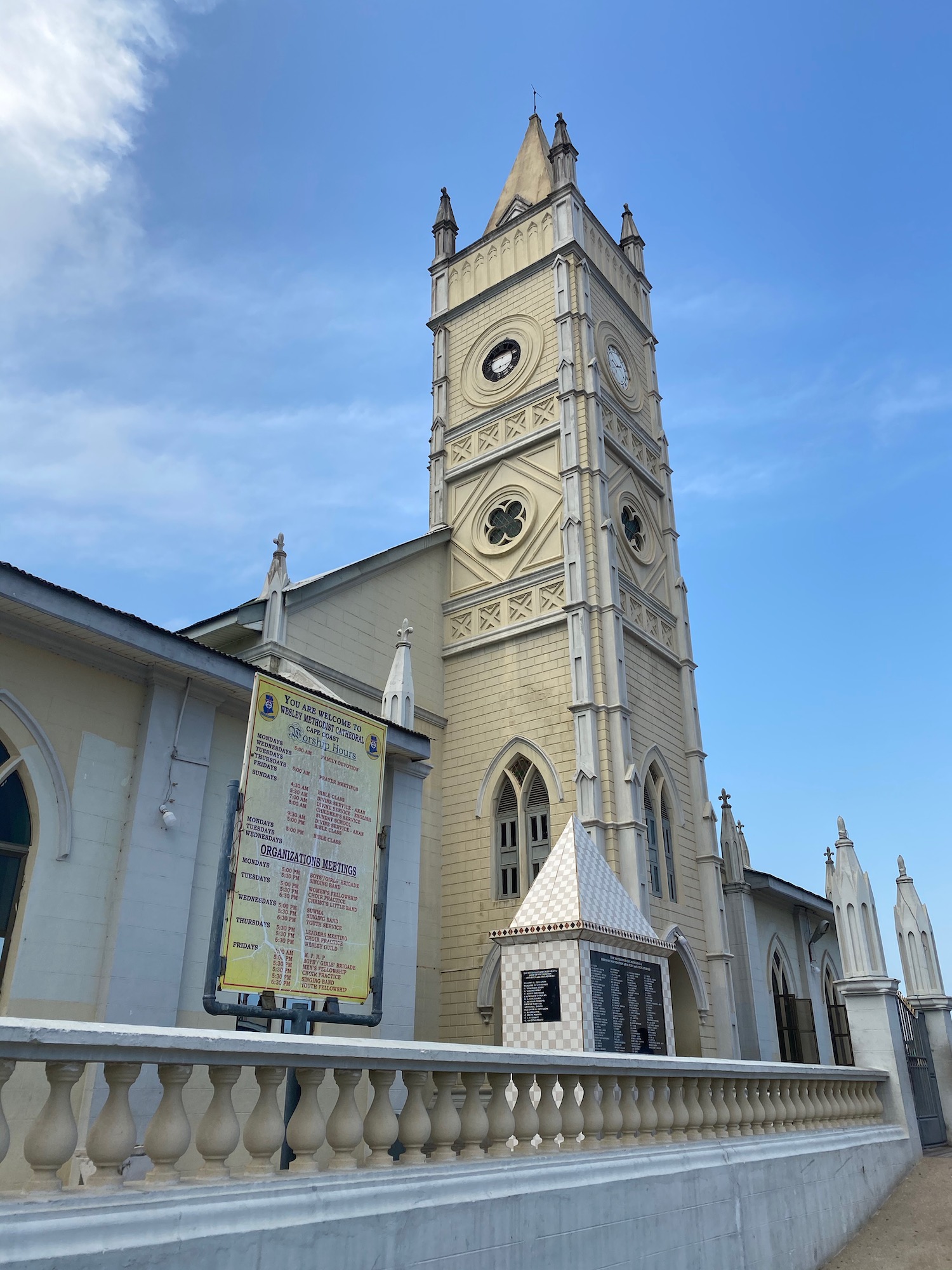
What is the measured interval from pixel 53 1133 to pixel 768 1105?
7455 mm

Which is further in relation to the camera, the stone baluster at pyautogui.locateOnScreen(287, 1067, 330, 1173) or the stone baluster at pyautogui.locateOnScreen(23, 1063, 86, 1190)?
the stone baluster at pyautogui.locateOnScreen(287, 1067, 330, 1173)

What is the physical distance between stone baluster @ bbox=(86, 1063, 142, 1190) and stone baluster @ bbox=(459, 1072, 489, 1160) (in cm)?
210

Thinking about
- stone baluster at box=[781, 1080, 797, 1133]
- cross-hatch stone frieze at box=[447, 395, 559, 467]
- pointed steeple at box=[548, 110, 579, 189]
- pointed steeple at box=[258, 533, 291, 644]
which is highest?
pointed steeple at box=[548, 110, 579, 189]

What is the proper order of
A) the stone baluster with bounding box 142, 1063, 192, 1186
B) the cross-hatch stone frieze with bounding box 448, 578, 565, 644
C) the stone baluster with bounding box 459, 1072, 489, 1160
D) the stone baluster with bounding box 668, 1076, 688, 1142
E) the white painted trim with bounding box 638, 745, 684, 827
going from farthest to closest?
1. the cross-hatch stone frieze with bounding box 448, 578, 565, 644
2. the white painted trim with bounding box 638, 745, 684, 827
3. the stone baluster with bounding box 668, 1076, 688, 1142
4. the stone baluster with bounding box 459, 1072, 489, 1160
5. the stone baluster with bounding box 142, 1063, 192, 1186

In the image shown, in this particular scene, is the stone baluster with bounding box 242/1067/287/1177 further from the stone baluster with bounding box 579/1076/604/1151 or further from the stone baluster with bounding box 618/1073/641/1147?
the stone baluster with bounding box 618/1073/641/1147

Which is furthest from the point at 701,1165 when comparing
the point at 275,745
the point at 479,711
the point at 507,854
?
the point at 479,711

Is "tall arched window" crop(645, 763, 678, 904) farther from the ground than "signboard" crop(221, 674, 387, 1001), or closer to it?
farther from the ground

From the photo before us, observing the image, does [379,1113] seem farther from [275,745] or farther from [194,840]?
Result: [194,840]

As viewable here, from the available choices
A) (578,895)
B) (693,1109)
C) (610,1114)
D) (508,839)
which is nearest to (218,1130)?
(610,1114)

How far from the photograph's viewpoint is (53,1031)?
370 centimetres

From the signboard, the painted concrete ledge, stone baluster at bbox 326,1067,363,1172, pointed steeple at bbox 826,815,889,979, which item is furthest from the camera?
pointed steeple at bbox 826,815,889,979

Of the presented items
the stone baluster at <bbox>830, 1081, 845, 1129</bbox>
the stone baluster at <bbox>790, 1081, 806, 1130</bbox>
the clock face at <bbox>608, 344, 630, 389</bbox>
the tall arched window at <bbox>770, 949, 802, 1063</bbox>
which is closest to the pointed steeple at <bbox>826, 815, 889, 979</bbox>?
the stone baluster at <bbox>830, 1081, 845, 1129</bbox>

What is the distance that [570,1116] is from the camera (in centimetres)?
625

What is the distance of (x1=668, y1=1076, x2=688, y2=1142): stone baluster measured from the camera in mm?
7465
